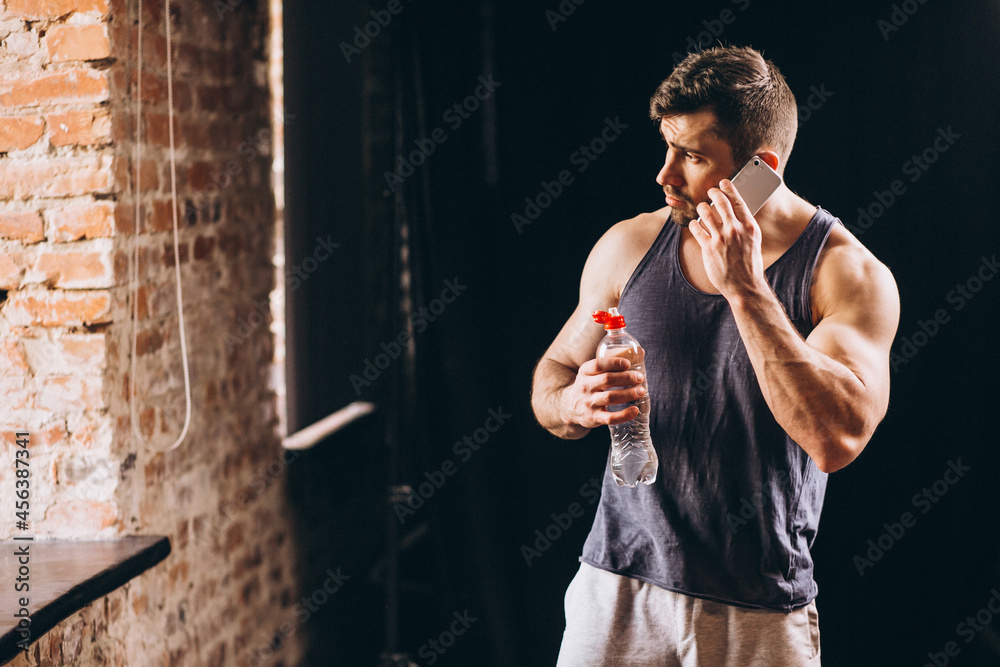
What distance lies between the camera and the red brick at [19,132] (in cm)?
167

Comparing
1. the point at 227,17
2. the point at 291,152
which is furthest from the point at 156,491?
the point at 227,17

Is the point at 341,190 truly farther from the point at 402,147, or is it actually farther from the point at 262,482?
the point at 262,482

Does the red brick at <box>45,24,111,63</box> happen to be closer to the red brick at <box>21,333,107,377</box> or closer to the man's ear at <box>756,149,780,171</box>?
the red brick at <box>21,333,107,377</box>

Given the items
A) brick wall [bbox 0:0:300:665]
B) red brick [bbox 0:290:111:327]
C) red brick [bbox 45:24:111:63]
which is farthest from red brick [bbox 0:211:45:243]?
red brick [bbox 45:24:111:63]

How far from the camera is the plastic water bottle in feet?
4.87

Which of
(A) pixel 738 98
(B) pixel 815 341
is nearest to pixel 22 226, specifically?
(A) pixel 738 98

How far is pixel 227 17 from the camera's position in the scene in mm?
2092

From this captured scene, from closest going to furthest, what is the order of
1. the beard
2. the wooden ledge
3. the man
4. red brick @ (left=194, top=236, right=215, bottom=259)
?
the wooden ledge → the man → the beard → red brick @ (left=194, top=236, right=215, bottom=259)

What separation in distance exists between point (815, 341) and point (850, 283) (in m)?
0.15

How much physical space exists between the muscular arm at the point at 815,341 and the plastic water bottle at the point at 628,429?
0.70ft

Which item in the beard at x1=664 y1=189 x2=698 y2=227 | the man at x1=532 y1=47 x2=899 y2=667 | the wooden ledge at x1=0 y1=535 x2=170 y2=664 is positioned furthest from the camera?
the beard at x1=664 y1=189 x2=698 y2=227

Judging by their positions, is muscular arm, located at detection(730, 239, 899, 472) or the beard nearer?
muscular arm, located at detection(730, 239, 899, 472)

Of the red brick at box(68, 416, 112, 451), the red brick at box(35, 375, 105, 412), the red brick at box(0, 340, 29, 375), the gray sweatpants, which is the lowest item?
the gray sweatpants

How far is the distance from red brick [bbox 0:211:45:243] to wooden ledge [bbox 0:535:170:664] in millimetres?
653
